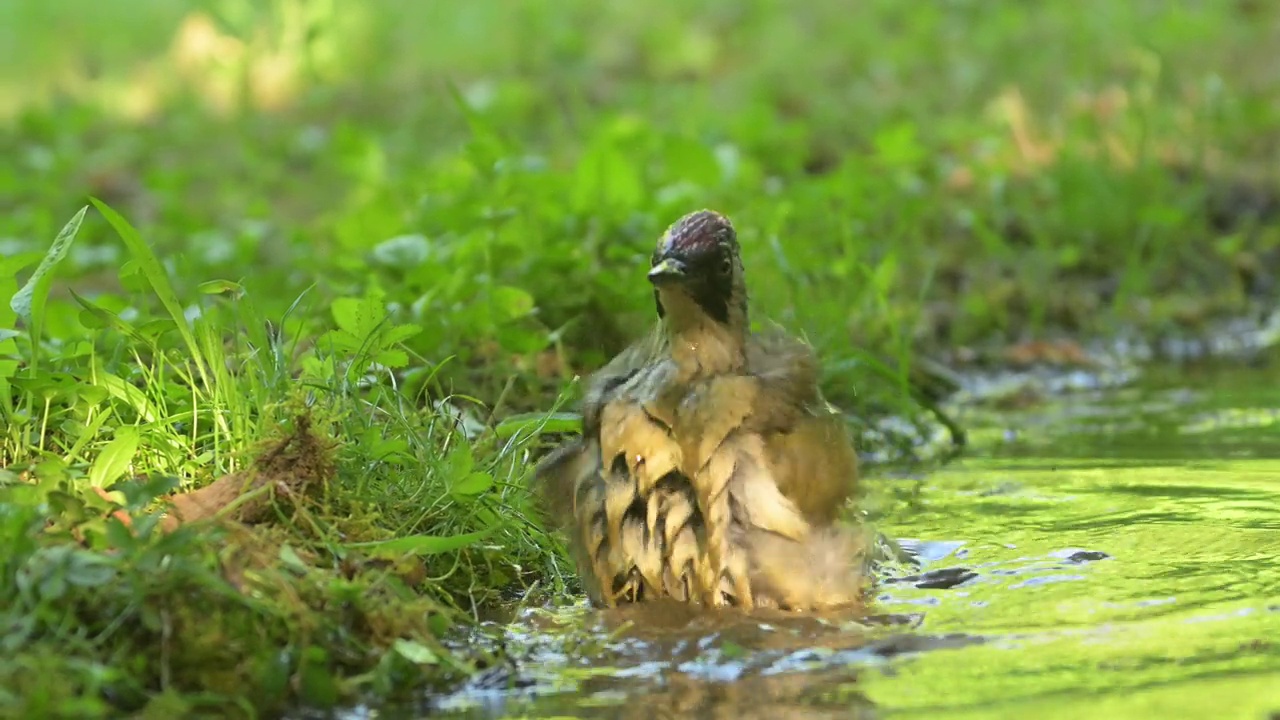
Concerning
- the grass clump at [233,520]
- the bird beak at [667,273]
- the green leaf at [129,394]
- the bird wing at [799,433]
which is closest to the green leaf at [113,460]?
the grass clump at [233,520]

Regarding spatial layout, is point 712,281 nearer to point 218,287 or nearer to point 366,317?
point 366,317

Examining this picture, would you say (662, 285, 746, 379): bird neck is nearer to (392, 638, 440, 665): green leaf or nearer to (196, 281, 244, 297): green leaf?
(392, 638, 440, 665): green leaf

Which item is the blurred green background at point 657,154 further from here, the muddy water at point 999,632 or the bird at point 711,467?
the bird at point 711,467

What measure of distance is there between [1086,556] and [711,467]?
1.16 m

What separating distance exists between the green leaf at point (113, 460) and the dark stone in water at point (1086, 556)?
2.27m

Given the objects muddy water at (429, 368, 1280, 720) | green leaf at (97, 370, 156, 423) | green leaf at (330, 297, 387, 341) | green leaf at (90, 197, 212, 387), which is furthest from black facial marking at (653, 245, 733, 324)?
green leaf at (97, 370, 156, 423)

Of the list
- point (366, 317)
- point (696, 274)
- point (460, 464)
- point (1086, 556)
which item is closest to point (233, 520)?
point (460, 464)

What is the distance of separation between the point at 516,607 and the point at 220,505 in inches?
29.0

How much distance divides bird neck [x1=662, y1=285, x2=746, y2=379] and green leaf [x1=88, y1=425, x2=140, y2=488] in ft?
3.96

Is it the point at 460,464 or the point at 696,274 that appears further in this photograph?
the point at 460,464

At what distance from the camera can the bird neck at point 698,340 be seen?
13.4ft

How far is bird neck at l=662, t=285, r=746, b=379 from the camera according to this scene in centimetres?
410

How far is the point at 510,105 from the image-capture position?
1239 cm

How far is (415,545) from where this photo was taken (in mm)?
3955
